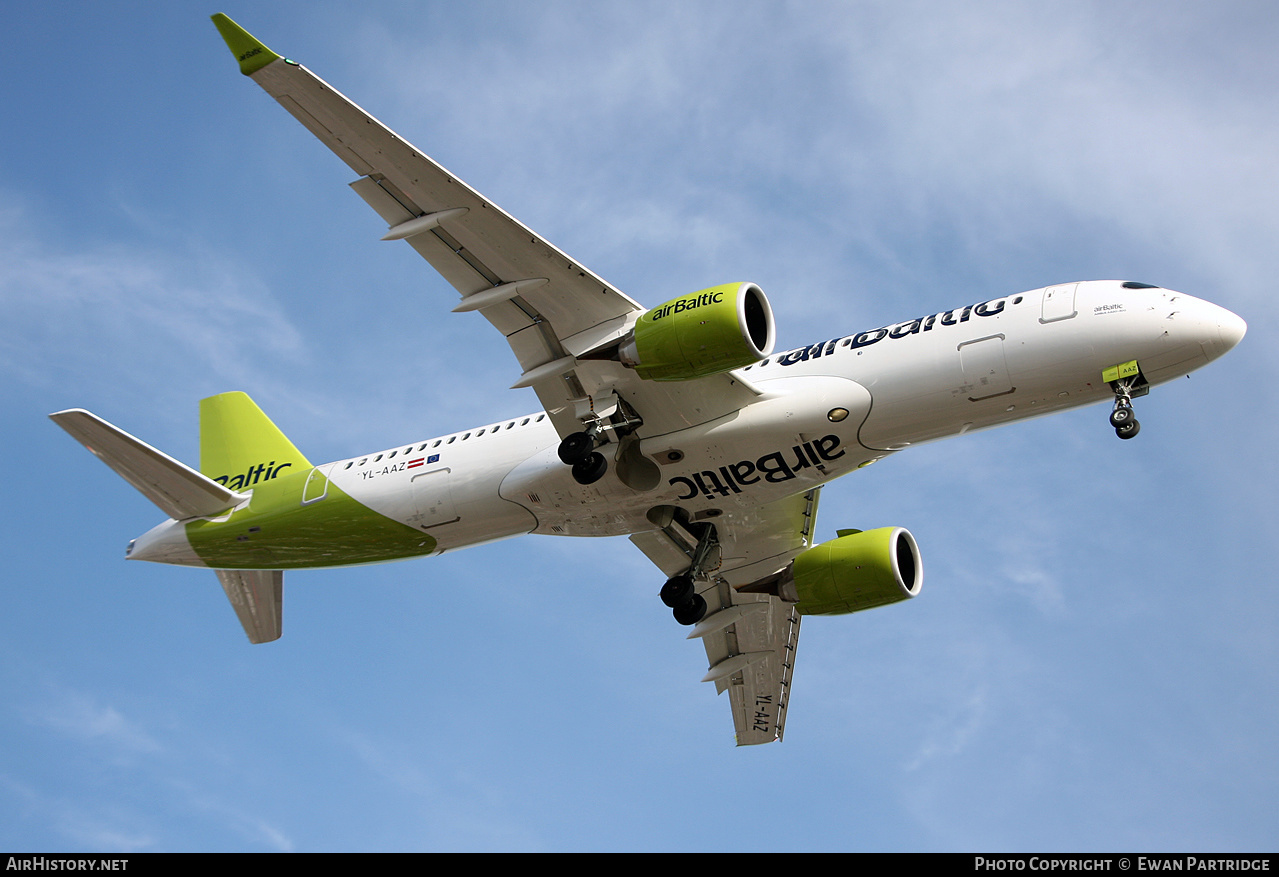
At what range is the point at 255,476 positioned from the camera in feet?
96.4

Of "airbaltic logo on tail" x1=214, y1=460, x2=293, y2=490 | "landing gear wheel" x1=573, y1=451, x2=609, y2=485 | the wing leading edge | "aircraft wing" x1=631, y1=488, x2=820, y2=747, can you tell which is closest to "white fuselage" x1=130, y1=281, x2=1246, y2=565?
"landing gear wheel" x1=573, y1=451, x2=609, y2=485

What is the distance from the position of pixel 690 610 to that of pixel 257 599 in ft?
39.0

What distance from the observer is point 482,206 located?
22938 millimetres

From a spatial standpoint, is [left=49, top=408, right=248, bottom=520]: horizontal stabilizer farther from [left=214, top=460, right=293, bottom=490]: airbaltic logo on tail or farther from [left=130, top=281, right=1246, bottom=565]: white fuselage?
[left=130, top=281, right=1246, bottom=565]: white fuselage

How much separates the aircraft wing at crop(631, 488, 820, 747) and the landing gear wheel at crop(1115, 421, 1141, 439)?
28.4 feet

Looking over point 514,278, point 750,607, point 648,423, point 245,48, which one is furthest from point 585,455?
point 245,48

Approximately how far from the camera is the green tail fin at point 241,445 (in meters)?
29.5

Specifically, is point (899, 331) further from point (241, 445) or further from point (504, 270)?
point (241, 445)

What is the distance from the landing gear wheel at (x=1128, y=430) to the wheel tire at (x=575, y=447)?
1044 cm

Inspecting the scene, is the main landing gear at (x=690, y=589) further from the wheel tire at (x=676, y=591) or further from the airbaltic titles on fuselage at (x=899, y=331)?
the airbaltic titles on fuselage at (x=899, y=331)
